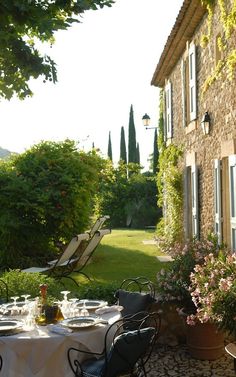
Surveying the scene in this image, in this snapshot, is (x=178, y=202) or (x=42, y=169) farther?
(x=178, y=202)

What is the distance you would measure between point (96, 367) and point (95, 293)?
2.35 meters

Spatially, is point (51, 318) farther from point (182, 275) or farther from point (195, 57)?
point (195, 57)

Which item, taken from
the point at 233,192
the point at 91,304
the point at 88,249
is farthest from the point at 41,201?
the point at 91,304

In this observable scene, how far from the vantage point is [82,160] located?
11.2m

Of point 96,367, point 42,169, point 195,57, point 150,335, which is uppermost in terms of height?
point 195,57

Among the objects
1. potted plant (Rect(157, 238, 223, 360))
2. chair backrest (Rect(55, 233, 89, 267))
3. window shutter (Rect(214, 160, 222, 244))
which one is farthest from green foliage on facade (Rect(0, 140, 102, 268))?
potted plant (Rect(157, 238, 223, 360))

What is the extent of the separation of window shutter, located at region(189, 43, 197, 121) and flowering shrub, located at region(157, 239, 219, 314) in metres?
4.58

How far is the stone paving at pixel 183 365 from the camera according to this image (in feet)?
16.4

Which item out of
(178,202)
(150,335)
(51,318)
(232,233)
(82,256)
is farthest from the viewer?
(178,202)

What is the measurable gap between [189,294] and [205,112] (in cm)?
445

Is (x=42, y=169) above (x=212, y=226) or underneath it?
above

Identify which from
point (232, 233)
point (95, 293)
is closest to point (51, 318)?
point (95, 293)

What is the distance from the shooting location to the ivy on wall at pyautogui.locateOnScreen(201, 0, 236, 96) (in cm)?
708

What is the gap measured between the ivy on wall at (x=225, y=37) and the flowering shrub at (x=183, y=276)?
260 centimetres
